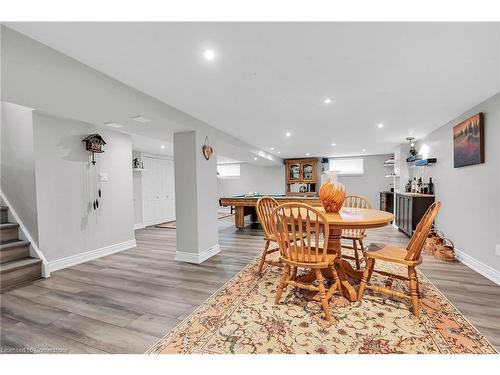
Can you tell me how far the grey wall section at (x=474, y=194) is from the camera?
264 cm

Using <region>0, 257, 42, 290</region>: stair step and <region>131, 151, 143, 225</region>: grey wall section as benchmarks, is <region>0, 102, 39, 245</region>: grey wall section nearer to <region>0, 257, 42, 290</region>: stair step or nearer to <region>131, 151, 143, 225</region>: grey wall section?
<region>0, 257, 42, 290</region>: stair step

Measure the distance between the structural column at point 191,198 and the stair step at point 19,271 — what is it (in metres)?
1.67

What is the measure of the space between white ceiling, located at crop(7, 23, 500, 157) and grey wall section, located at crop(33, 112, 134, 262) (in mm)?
1885

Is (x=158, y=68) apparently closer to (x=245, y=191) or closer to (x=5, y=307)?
(x=5, y=307)

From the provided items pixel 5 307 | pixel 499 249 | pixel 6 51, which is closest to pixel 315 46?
pixel 6 51

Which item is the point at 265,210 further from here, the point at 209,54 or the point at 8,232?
the point at 8,232

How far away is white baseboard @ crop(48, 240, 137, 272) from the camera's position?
10.5ft

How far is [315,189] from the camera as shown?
8.81m

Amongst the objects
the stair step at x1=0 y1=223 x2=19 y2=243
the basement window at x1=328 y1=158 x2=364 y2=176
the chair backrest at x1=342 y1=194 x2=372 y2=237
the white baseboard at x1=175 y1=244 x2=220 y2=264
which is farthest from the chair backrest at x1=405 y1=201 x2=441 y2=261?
the basement window at x1=328 y1=158 x2=364 y2=176

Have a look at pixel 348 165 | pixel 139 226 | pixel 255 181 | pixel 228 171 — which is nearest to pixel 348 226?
pixel 139 226

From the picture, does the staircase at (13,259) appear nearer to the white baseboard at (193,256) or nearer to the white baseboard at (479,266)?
the white baseboard at (193,256)

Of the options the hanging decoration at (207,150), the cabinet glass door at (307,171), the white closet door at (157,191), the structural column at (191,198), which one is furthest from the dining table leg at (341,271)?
the cabinet glass door at (307,171)

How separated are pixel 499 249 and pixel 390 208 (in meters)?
5.06

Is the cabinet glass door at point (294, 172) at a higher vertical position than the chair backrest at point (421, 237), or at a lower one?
higher
